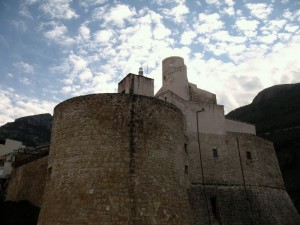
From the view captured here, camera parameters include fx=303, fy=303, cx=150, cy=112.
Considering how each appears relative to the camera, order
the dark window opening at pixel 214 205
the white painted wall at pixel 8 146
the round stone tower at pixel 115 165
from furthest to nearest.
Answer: the white painted wall at pixel 8 146, the dark window opening at pixel 214 205, the round stone tower at pixel 115 165

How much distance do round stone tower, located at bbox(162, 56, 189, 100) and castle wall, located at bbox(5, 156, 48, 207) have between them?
384 inches

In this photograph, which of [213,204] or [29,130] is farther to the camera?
[29,130]

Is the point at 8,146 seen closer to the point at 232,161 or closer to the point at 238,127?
the point at 238,127

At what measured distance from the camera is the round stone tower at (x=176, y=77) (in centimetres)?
2150

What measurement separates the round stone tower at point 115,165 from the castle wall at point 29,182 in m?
5.72

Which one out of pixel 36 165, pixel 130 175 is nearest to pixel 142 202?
pixel 130 175

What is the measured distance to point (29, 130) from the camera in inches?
2165

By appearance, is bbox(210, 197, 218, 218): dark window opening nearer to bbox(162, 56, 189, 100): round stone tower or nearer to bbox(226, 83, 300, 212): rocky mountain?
bbox(162, 56, 189, 100): round stone tower

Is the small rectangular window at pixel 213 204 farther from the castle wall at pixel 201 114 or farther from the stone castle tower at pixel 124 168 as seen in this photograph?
the castle wall at pixel 201 114

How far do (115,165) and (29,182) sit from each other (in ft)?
37.0

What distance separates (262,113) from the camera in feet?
227

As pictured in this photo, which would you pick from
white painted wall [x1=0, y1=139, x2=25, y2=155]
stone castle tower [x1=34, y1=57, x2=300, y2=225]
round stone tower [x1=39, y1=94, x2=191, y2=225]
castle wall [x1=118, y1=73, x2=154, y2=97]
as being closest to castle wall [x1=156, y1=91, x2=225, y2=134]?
castle wall [x1=118, y1=73, x2=154, y2=97]

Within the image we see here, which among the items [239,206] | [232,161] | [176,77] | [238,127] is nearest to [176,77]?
[176,77]

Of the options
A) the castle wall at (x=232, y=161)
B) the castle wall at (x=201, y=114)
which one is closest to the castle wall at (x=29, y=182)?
the castle wall at (x=201, y=114)
